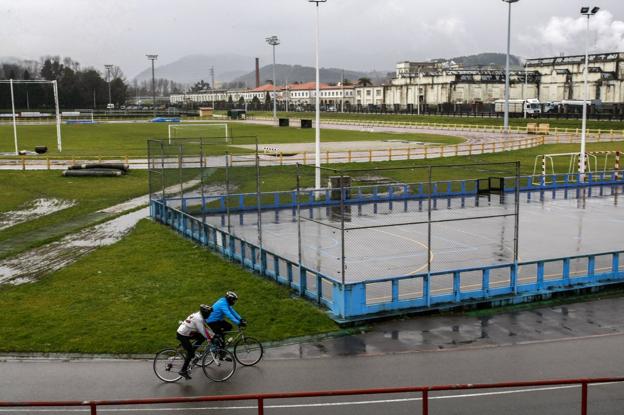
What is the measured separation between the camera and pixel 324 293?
20906 mm

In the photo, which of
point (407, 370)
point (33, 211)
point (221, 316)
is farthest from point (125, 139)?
A: point (407, 370)

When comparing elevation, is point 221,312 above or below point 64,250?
above

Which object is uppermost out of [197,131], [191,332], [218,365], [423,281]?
[197,131]

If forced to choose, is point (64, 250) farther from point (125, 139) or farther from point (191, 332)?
point (125, 139)

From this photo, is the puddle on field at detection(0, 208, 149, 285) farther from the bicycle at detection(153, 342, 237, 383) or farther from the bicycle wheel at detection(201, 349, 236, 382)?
the bicycle wheel at detection(201, 349, 236, 382)

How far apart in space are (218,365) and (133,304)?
612cm

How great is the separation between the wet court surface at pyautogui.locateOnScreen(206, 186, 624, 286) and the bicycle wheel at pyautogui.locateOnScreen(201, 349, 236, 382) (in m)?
5.30

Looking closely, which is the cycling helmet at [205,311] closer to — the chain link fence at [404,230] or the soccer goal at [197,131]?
the chain link fence at [404,230]

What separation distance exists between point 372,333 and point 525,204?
23.7m

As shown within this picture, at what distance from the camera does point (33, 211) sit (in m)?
36.9

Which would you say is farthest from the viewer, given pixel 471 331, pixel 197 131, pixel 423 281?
pixel 197 131

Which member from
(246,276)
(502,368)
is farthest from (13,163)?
(502,368)

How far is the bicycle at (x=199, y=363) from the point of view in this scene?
14477mm

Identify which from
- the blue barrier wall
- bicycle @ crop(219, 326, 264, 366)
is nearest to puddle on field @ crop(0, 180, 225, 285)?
the blue barrier wall
